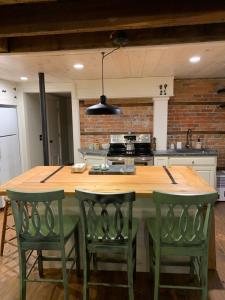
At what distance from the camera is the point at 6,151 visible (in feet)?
13.7

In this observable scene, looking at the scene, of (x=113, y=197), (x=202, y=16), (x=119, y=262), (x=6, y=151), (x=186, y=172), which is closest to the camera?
(x=202, y=16)

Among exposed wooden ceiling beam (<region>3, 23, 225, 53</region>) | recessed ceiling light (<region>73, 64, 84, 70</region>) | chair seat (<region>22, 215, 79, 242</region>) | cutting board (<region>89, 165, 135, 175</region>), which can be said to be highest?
recessed ceiling light (<region>73, 64, 84, 70</region>)

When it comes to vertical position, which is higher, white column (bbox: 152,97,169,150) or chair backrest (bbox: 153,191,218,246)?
white column (bbox: 152,97,169,150)

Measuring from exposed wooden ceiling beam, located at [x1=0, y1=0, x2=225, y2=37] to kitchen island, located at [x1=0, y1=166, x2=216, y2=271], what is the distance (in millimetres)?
1253

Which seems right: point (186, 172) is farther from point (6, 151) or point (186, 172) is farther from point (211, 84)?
point (6, 151)

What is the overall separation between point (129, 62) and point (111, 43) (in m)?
1.02

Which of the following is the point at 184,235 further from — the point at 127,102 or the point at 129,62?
the point at 127,102

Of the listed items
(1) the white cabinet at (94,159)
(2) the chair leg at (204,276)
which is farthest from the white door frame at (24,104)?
(2) the chair leg at (204,276)

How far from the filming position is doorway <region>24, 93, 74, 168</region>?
198 inches

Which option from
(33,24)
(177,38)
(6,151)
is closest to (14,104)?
(6,151)

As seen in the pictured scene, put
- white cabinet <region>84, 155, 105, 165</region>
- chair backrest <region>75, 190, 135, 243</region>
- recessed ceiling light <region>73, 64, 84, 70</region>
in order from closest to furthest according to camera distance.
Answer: chair backrest <region>75, 190, 135, 243</region> → recessed ceiling light <region>73, 64, 84, 70</region> → white cabinet <region>84, 155, 105, 165</region>

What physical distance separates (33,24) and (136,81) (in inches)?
113

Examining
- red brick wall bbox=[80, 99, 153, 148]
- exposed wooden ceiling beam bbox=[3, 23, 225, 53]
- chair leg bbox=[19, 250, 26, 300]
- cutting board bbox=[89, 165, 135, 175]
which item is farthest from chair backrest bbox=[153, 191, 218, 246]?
red brick wall bbox=[80, 99, 153, 148]

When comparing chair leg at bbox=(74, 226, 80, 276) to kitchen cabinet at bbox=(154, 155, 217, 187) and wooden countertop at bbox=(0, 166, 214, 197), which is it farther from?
kitchen cabinet at bbox=(154, 155, 217, 187)
